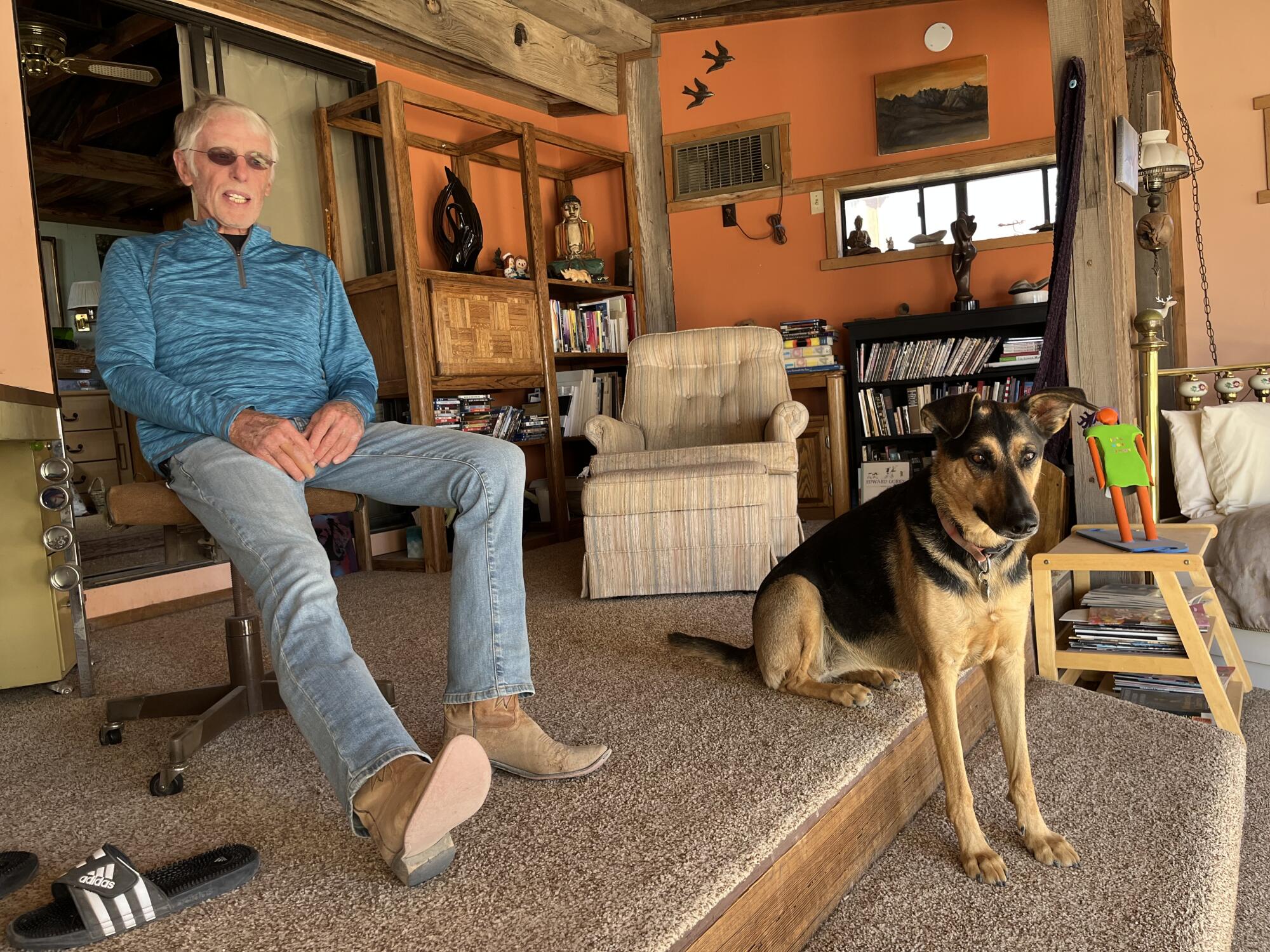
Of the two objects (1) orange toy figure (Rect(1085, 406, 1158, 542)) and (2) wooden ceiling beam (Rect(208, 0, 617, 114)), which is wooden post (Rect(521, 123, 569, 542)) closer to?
(2) wooden ceiling beam (Rect(208, 0, 617, 114))

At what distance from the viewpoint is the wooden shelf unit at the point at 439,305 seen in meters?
3.89

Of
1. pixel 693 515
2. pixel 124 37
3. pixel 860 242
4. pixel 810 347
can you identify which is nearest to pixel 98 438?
pixel 124 37

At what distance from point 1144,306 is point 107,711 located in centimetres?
543

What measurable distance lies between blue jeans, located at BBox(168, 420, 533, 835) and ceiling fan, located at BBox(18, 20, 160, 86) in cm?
265

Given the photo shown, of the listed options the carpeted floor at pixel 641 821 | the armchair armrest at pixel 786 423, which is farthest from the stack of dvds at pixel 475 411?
the carpeted floor at pixel 641 821

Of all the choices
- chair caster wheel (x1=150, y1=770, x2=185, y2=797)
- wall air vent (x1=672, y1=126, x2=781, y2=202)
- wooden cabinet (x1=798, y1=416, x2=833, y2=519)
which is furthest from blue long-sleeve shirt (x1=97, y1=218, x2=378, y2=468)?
wall air vent (x1=672, y1=126, x2=781, y2=202)

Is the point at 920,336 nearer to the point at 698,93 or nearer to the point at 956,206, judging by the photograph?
the point at 956,206

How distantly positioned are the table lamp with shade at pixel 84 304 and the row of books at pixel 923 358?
4614 millimetres

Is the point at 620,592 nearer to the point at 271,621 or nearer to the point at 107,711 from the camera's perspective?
the point at 107,711

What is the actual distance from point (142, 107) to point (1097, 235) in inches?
187

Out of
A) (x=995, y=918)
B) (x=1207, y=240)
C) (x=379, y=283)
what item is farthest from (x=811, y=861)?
(x=1207, y=240)

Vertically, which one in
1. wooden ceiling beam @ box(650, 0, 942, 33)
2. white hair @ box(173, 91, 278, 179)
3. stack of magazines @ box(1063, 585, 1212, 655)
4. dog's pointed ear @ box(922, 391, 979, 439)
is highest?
wooden ceiling beam @ box(650, 0, 942, 33)

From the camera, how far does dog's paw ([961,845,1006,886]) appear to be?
1388 millimetres

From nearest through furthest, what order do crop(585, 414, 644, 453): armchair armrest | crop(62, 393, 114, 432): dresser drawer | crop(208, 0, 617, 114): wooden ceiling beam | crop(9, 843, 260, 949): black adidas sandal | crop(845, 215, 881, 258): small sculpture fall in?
1. crop(9, 843, 260, 949): black adidas sandal
2. crop(585, 414, 644, 453): armchair armrest
3. crop(208, 0, 617, 114): wooden ceiling beam
4. crop(62, 393, 114, 432): dresser drawer
5. crop(845, 215, 881, 258): small sculpture
